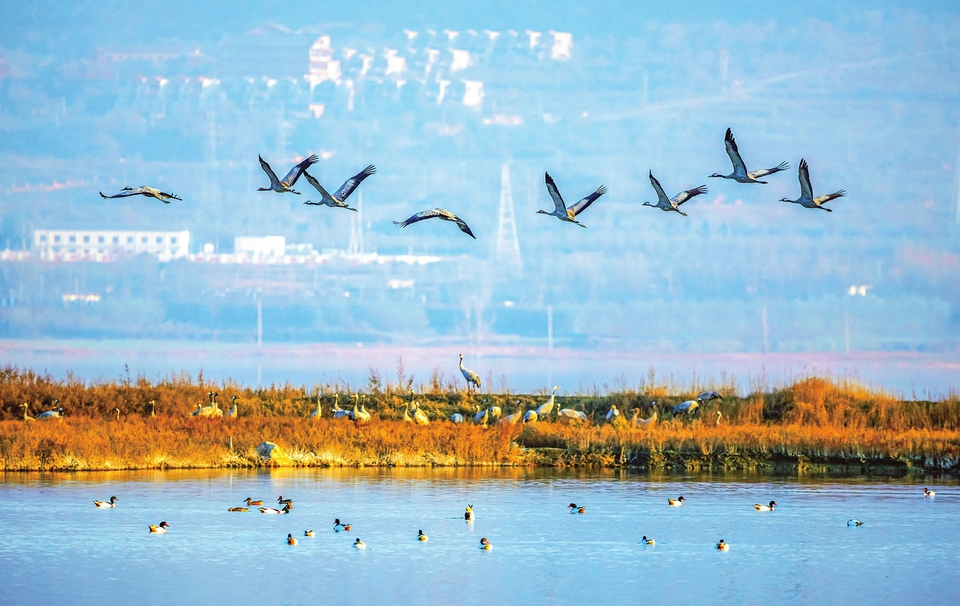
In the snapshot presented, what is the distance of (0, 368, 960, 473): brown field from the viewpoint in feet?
91.8

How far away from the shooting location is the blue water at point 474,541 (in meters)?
17.4

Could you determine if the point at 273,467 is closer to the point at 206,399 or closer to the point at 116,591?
the point at 206,399

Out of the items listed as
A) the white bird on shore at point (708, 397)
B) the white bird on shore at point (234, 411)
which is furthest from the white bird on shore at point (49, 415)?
the white bird on shore at point (708, 397)

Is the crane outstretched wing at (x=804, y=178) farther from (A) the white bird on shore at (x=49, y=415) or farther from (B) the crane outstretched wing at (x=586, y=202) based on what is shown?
(A) the white bird on shore at (x=49, y=415)

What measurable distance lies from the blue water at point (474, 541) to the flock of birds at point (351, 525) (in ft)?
0.47

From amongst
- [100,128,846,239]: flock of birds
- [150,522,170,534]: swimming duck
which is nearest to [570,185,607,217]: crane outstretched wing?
[100,128,846,239]: flock of birds

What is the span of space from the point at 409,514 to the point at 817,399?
15.3 meters

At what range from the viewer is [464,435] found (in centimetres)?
2973

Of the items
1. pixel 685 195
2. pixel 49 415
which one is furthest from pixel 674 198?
pixel 49 415

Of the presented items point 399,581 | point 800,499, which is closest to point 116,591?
point 399,581

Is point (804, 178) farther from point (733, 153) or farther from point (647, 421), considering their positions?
point (647, 421)

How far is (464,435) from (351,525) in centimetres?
827

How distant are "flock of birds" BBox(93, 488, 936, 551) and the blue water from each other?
0.47 feet

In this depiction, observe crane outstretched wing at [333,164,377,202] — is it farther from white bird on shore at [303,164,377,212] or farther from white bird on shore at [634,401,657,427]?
white bird on shore at [634,401,657,427]
